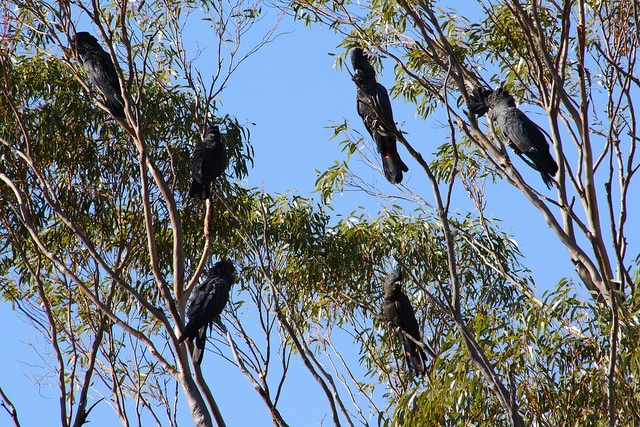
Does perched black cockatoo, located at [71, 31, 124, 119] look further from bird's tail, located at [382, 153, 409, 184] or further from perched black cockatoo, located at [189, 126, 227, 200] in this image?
bird's tail, located at [382, 153, 409, 184]

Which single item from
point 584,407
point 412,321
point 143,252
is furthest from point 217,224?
point 584,407

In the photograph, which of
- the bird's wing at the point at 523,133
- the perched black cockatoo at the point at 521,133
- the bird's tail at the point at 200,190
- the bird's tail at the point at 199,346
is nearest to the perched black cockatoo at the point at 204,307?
the bird's tail at the point at 199,346

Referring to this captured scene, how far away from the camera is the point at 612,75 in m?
5.00

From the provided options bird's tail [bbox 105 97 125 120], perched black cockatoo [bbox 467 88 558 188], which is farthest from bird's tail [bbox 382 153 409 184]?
bird's tail [bbox 105 97 125 120]

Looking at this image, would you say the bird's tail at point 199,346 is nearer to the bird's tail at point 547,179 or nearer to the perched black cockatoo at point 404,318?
the perched black cockatoo at point 404,318

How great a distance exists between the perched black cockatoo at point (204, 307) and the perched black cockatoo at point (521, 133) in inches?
72.3

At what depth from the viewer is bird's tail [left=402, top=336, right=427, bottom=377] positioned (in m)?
5.61

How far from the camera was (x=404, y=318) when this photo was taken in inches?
229

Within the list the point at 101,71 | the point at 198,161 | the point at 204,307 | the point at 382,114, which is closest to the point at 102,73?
the point at 101,71

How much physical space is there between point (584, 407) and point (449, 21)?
3.64 metres

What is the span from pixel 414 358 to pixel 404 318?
309 millimetres

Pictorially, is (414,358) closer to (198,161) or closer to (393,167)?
(393,167)

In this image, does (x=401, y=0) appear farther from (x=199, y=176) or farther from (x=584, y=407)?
(x=584, y=407)

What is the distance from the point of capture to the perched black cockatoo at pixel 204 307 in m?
4.73
